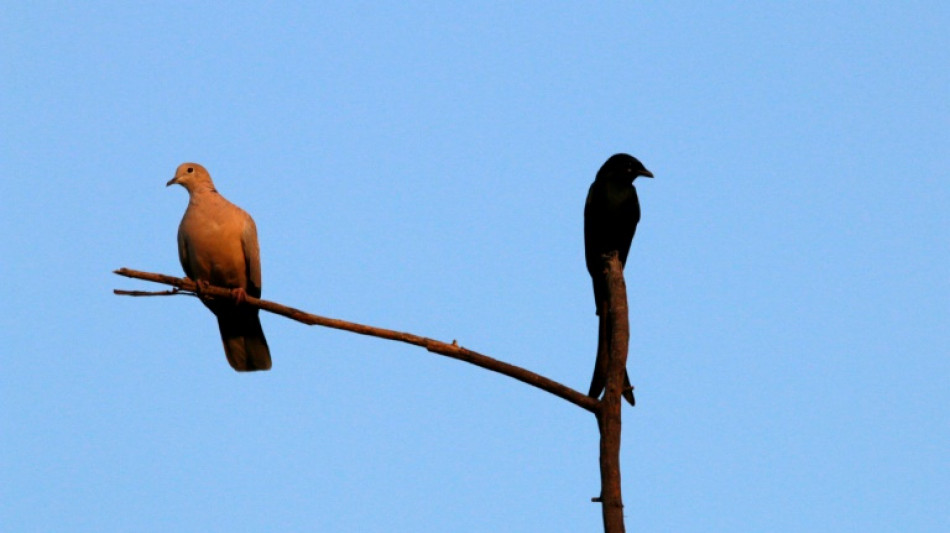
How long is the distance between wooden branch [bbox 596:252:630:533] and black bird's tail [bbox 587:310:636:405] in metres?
0.07

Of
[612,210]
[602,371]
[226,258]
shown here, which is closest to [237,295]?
[226,258]

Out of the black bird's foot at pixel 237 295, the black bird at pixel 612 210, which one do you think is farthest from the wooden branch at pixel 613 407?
the black bird's foot at pixel 237 295

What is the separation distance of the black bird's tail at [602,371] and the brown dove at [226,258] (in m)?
2.83

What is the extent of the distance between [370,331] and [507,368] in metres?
0.66

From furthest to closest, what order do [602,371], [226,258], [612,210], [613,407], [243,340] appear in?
[243,340], [226,258], [612,210], [602,371], [613,407]

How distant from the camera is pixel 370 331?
18.1 ft

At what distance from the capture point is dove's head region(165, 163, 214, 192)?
8156 millimetres

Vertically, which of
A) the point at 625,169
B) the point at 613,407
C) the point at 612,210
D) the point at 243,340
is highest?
the point at 625,169

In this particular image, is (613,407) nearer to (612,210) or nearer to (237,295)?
(612,210)

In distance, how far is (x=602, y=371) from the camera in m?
5.66

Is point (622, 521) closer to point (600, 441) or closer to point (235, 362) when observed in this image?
point (600, 441)

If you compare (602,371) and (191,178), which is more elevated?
(191,178)

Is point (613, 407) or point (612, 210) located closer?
point (613, 407)

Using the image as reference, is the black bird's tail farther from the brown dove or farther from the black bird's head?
the brown dove
